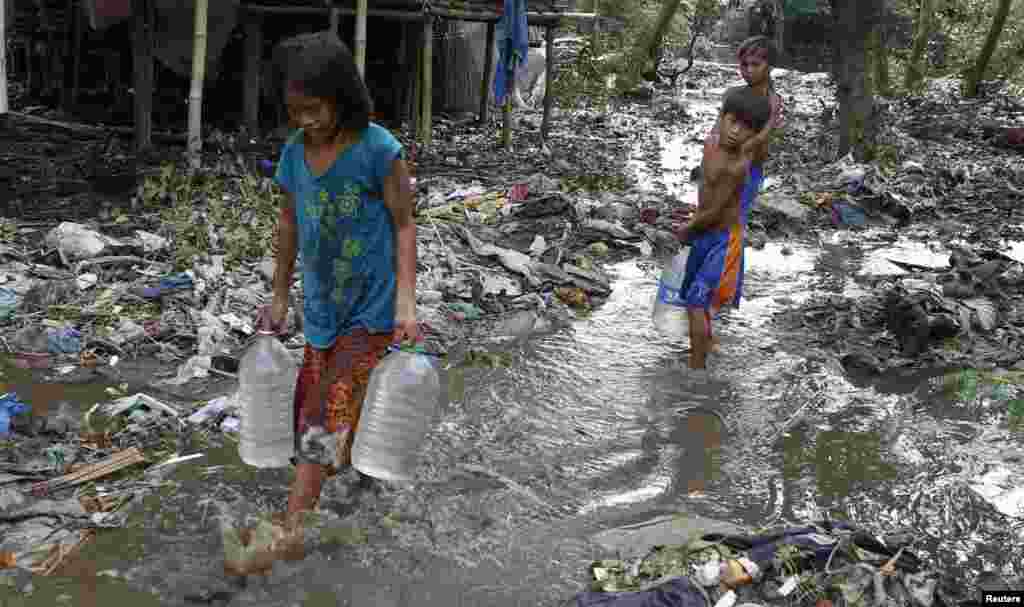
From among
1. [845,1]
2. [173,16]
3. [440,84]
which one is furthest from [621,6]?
[173,16]

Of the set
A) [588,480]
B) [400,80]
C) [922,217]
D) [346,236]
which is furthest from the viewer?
[400,80]

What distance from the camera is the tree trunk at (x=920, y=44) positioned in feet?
60.7

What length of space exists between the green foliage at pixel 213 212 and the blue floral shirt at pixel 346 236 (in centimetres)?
344

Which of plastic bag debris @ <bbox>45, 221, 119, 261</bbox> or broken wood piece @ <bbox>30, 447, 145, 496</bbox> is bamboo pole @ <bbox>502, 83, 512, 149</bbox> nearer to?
plastic bag debris @ <bbox>45, 221, 119, 261</bbox>

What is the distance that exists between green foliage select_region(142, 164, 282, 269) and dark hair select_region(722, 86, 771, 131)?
11.5ft

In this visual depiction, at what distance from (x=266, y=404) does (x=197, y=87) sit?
602 cm

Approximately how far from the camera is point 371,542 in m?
3.26

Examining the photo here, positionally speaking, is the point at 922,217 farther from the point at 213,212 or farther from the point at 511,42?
the point at 213,212

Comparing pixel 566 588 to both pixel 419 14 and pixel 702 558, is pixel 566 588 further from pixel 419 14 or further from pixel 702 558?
pixel 419 14

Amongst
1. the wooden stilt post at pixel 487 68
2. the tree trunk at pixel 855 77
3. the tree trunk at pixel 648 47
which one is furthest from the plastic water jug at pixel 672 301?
the tree trunk at pixel 648 47

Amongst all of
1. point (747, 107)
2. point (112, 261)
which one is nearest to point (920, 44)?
point (747, 107)

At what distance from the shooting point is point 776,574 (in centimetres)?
301

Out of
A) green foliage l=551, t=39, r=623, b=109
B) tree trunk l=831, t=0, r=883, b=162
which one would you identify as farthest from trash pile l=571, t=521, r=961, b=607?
green foliage l=551, t=39, r=623, b=109

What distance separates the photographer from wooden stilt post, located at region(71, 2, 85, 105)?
11.4m
